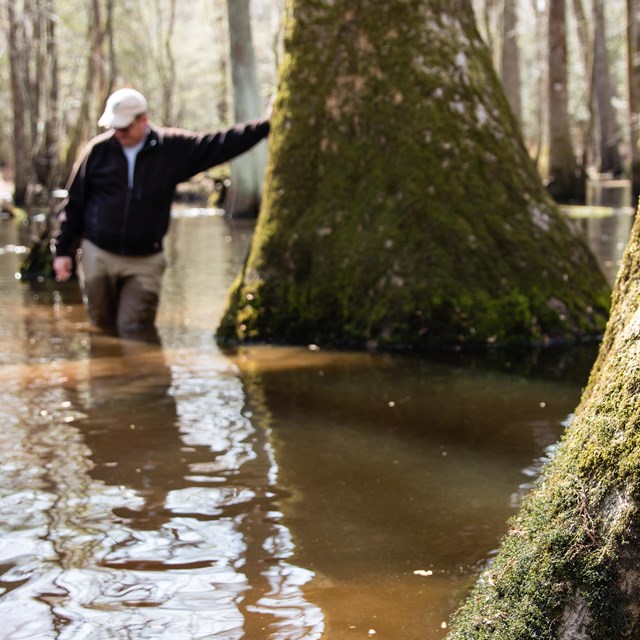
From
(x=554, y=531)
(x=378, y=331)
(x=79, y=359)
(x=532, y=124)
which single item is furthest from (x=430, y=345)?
(x=532, y=124)

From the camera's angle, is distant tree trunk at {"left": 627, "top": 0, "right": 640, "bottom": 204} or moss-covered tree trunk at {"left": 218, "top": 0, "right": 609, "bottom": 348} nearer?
moss-covered tree trunk at {"left": 218, "top": 0, "right": 609, "bottom": 348}

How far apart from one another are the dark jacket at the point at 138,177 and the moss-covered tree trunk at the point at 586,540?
19.3 feet

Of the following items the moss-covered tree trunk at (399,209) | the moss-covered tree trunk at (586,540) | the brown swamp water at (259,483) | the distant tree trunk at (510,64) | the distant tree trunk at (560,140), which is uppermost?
the distant tree trunk at (510,64)

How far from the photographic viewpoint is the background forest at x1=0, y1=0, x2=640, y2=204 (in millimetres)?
25500

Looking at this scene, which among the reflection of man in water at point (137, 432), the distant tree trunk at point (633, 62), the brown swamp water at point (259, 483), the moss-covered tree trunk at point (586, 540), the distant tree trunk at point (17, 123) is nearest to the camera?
the moss-covered tree trunk at point (586, 540)

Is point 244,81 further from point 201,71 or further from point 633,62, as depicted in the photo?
point 201,71

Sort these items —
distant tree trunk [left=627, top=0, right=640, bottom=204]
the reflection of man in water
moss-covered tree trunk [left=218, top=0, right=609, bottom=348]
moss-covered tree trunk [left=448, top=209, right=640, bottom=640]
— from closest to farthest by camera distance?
1. moss-covered tree trunk [left=448, top=209, right=640, bottom=640]
2. the reflection of man in water
3. moss-covered tree trunk [left=218, top=0, right=609, bottom=348]
4. distant tree trunk [left=627, top=0, right=640, bottom=204]

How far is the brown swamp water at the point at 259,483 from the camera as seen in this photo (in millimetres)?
3242

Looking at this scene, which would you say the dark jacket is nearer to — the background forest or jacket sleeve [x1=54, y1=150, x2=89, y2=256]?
jacket sleeve [x1=54, y1=150, x2=89, y2=256]

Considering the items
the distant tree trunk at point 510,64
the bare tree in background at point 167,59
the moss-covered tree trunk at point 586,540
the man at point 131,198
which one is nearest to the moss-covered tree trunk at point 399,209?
the man at point 131,198

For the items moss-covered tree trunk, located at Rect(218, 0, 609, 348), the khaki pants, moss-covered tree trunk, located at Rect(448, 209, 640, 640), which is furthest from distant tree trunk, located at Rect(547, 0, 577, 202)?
moss-covered tree trunk, located at Rect(448, 209, 640, 640)

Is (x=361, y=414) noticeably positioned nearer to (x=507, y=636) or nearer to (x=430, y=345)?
(x=430, y=345)

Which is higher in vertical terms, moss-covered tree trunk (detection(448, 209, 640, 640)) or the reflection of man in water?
moss-covered tree trunk (detection(448, 209, 640, 640))

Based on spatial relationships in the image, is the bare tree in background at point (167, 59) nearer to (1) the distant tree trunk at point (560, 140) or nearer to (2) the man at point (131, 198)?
(1) the distant tree trunk at point (560, 140)
